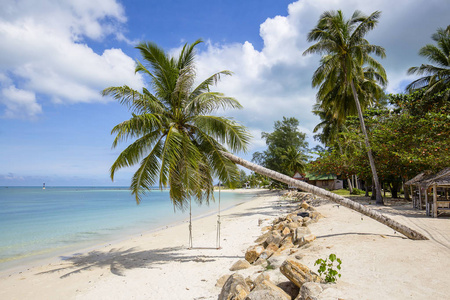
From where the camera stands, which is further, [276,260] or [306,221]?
[306,221]

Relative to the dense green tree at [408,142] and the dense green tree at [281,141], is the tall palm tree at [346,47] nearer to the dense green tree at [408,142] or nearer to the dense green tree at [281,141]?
the dense green tree at [408,142]

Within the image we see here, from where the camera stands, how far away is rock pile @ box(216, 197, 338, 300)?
3.73 m

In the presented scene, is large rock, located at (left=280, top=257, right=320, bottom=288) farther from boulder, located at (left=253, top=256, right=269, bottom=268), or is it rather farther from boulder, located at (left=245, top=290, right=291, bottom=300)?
boulder, located at (left=253, top=256, right=269, bottom=268)

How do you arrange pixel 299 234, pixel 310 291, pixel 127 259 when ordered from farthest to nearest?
pixel 127 259
pixel 299 234
pixel 310 291

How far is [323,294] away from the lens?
3.61 m

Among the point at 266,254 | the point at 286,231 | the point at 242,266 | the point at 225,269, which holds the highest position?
the point at 286,231

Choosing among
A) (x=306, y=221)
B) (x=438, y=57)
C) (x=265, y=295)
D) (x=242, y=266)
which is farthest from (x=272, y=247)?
(x=438, y=57)

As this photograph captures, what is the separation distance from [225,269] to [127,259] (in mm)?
3869

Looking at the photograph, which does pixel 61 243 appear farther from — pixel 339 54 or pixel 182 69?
pixel 339 54

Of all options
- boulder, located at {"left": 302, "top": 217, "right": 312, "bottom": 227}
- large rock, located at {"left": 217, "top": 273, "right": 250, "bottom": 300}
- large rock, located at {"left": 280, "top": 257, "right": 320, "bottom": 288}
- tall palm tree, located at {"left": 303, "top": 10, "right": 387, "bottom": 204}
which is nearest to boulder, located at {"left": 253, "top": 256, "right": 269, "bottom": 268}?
large rock, located at {"left": 217, "top": 273, "right": 250, "bottom": 300}

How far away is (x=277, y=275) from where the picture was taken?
16.8 feet

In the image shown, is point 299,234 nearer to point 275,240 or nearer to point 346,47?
point 275,240

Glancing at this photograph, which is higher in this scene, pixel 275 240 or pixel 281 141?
pixel 281 141

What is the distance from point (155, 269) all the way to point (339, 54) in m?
14.6
